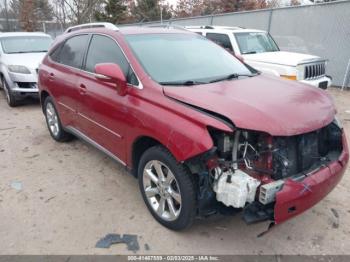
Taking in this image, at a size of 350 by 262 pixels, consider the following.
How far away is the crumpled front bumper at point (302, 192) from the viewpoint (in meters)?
2.43

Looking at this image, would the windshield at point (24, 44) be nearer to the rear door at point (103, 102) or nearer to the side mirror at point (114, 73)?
the rear door at point (103, 102)

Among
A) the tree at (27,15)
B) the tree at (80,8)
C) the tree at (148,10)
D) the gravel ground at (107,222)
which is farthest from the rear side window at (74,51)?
the tree at (148,10)

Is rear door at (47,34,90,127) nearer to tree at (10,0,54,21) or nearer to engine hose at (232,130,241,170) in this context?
engine hose at (232,130,241,170)

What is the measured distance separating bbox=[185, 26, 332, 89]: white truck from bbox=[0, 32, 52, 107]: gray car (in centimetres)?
427

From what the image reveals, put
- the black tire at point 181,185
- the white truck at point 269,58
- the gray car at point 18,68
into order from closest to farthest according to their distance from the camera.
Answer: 1. the black tire at point 181,185
2. the white truck at point 269,58
3. the gray car at point 18,68

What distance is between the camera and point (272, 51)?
814cm

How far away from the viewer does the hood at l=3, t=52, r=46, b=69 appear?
7613mm

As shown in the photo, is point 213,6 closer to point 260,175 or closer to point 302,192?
point 260,175

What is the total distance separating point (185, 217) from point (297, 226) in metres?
1.19

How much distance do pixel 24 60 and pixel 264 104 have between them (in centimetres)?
679

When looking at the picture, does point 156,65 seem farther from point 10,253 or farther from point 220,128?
point 10,253

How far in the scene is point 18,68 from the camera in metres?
7.52

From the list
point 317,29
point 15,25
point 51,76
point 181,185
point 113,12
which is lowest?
point 181,185

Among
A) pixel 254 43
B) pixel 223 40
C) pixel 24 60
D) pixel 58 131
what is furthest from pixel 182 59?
pixel 24 60
